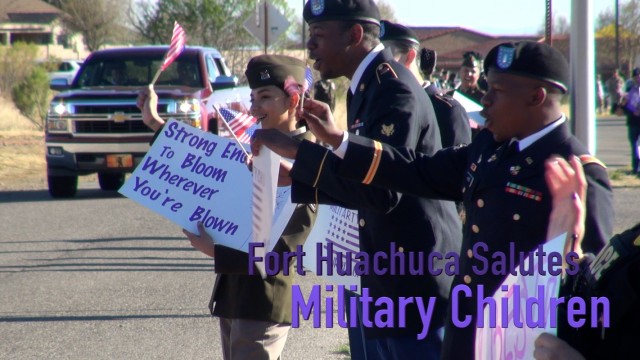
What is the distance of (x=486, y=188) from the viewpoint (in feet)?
9.49

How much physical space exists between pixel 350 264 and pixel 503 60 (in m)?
1.28

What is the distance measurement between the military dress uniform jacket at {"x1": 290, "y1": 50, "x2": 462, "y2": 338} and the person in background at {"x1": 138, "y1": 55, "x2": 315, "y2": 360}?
48cm

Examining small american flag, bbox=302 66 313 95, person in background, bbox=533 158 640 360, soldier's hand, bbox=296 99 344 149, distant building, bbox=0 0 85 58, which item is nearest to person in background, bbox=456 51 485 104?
small american flag, bbox=302 66 313 95

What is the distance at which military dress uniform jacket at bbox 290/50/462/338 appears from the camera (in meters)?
3.37

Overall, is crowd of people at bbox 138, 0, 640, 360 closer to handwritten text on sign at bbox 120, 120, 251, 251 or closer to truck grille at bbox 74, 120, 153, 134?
handwritten text on sign at bbox 120, 120, 251, 251

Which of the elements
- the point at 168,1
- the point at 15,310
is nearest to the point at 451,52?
the point at 168,1

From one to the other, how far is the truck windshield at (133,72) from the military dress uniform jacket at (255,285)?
10465mm

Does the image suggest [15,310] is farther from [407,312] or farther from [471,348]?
[471,348]

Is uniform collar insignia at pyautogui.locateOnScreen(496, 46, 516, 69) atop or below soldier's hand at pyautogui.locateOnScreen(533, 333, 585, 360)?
atop

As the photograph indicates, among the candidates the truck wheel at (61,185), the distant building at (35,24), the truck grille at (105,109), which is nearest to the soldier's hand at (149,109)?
the truck grille at (105,109)

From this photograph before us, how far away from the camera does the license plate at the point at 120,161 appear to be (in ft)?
44.7

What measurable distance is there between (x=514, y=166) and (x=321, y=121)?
67 cm

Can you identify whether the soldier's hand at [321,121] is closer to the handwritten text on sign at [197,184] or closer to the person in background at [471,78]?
the handwritten text on sign at [197,184]

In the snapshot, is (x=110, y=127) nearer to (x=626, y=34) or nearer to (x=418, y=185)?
(x=418, y=185)
